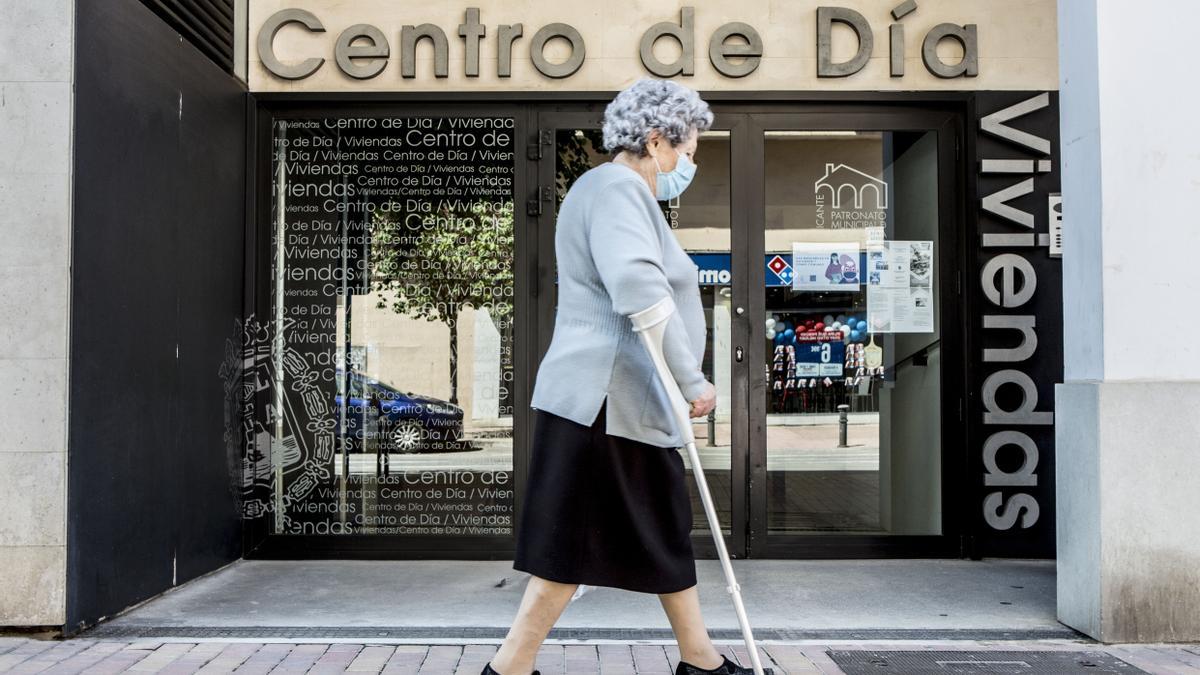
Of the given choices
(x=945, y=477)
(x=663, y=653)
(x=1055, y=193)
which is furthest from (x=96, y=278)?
(x=1055, y=193)

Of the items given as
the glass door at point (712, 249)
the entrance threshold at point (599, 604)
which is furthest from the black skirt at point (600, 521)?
the glass door at point (712, 249)

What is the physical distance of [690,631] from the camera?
9.89ft

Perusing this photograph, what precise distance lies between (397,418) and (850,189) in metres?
2.76

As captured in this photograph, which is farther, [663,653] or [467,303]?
[467,303]

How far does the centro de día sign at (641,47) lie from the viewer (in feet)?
18.4

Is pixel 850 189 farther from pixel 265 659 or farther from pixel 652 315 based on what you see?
pixel 265 659

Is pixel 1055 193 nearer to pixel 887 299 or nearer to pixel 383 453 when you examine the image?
pixel 887 299

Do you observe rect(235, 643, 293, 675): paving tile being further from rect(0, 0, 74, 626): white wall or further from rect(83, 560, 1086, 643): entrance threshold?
rect(0, 0, 74, 626): white wall

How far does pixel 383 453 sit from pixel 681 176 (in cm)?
298

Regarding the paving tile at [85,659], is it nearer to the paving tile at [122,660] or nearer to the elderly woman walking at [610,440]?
the paving tile at [122,660]

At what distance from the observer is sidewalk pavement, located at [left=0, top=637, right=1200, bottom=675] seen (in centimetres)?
354

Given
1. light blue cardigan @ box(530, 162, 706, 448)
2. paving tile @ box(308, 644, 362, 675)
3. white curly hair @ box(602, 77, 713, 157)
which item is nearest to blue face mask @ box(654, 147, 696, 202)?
white curly hair @ box(602, 77, 713, 157)

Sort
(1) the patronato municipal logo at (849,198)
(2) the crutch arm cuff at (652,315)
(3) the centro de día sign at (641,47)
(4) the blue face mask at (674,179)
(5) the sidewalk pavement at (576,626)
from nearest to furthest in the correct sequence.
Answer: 1. (2) the crutch arm cuff at (652,315)
2. (4) the blue face mask at (674,179)
3. (5) the sidewalk pavement at (576,626)
4. (3) the centro de día sign at (641,47)
5. (1) the patronato municipal logo at (849,198)

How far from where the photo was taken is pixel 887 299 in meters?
5.74
